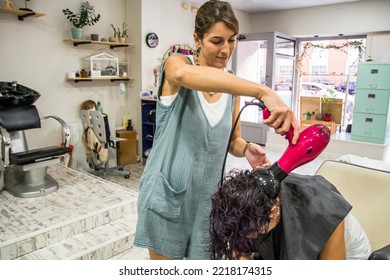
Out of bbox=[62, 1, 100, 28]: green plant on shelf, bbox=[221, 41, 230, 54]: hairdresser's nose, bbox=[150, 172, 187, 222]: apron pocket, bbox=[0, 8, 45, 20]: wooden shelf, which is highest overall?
bbox=[62, 1, 100, 28]: green plant on shelf

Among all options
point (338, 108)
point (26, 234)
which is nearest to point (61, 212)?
point (26, 234)

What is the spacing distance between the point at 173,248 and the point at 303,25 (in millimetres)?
6178

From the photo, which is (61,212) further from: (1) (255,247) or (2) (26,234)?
(1) (255,247)

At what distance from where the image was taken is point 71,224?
2559 mm

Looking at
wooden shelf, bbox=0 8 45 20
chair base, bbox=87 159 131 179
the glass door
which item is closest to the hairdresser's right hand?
chair base, bbox=87 159 131 179

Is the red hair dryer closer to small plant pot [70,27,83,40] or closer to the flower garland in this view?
small plant pot [70,27,83,40]

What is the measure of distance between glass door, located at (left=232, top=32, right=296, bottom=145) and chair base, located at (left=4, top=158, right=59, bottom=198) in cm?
385

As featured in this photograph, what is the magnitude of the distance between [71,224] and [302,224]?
214 cm

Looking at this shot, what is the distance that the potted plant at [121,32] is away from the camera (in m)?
4.61

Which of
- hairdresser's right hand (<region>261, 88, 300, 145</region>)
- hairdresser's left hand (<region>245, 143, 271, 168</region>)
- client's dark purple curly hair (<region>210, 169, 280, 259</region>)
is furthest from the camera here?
hairdresser's left hand (<region>245, 143, 271, 168</region>)

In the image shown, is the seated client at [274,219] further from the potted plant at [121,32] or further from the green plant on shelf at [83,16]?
the potted plant at [121,32]

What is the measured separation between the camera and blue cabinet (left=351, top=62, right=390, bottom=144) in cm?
484

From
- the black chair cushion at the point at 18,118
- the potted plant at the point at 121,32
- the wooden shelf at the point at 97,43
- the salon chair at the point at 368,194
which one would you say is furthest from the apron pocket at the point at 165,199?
the potted plant at the point at 121,32
